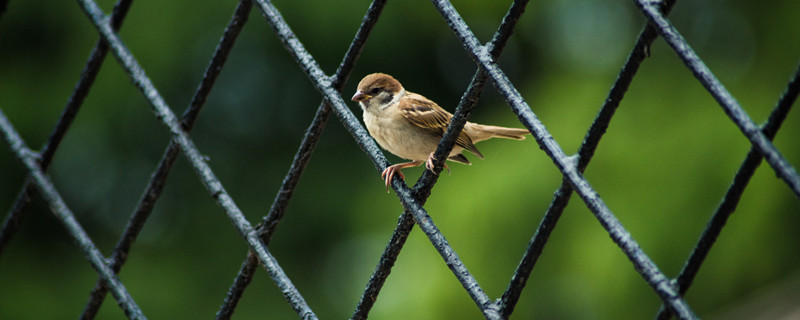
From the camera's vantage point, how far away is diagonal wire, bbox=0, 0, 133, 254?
164 centimetres

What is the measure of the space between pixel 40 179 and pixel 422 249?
1.10m

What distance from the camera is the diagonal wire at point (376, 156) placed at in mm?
1112

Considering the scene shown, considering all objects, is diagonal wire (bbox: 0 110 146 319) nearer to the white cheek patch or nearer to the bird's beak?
the bird's beak

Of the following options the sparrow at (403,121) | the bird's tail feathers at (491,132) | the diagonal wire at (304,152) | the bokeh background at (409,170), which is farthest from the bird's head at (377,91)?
the diagonal wire at (304,152)

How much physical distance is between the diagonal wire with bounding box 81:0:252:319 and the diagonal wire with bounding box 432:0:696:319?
527 millimetres

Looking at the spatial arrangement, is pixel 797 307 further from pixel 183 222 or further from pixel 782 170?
pixel 183 222

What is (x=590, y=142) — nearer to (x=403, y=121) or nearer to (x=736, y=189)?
(x=736, y=189)

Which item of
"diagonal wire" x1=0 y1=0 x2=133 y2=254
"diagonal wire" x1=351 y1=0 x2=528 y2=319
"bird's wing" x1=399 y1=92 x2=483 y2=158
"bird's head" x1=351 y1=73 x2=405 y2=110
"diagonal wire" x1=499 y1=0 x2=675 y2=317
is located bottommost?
"diagonal wire" x1=499 y1=0 x2=675 y2=317

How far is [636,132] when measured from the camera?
222 centimetres

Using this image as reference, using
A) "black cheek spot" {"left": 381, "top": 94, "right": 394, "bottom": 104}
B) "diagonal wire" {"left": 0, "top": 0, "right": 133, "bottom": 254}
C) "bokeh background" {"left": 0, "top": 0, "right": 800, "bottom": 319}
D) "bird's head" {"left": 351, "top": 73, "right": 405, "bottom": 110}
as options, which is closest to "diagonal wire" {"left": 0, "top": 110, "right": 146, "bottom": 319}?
"diagonal wire" {"left": 0, "top": 0, "right": 133, "bottom": 254}

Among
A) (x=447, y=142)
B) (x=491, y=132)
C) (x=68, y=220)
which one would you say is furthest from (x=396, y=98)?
(x=447, y=142)

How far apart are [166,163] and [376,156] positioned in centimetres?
61

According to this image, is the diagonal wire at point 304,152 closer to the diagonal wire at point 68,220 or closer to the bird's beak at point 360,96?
the diagonal wire at point 68,220

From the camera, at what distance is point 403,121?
244 centimetres
